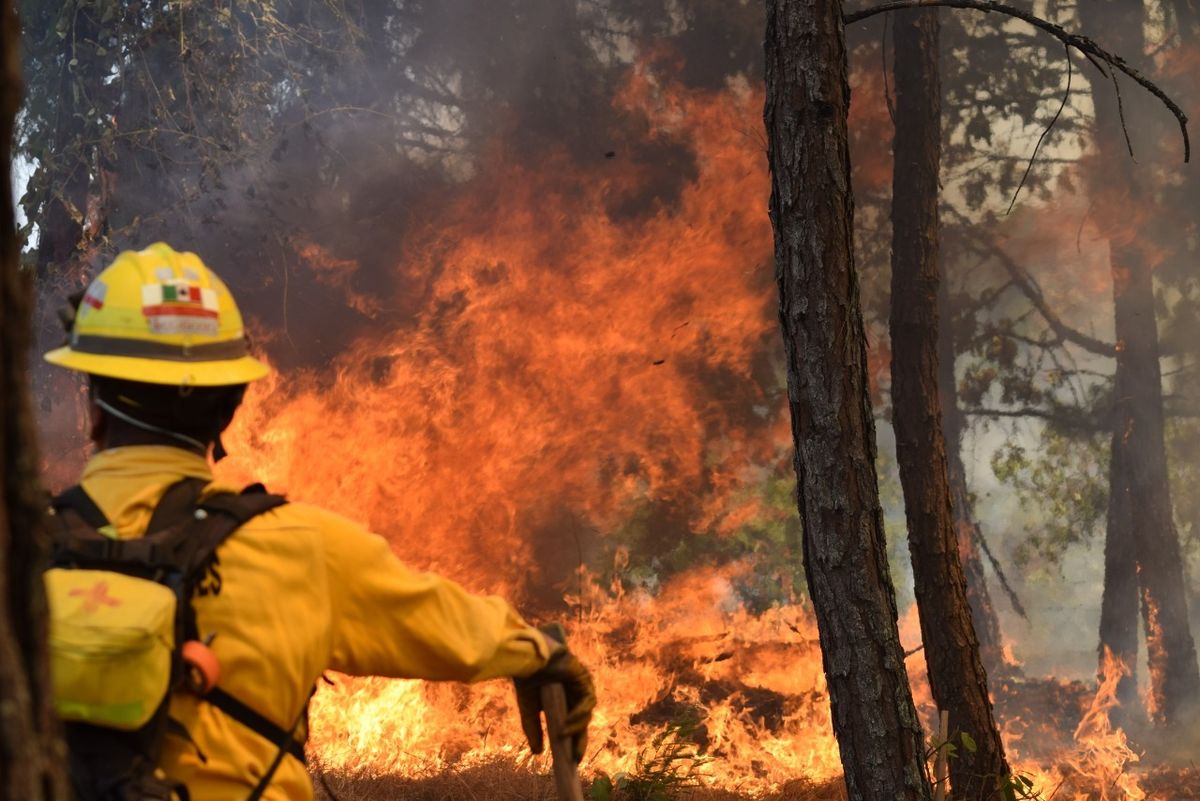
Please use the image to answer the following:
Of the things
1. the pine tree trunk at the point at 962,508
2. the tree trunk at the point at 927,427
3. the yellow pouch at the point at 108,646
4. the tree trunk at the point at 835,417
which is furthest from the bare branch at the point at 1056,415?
the yellow pouch at the point at 108,646

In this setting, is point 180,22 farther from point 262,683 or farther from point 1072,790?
point 1072,790

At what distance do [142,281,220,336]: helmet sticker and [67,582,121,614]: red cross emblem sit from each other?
59 cm

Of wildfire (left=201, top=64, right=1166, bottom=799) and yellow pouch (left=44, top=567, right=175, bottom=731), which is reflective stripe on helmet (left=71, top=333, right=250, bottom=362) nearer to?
yellow pouch (left=44, top=567, right=175, bottom=731)

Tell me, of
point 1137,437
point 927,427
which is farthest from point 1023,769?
point 1137,437

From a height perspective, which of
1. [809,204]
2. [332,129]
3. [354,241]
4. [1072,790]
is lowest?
[1072,790]

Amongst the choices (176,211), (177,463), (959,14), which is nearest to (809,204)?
(177,463)

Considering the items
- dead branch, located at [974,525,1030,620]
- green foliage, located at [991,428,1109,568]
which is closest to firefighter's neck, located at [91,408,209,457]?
dead branch, located at [974,525,1030,620]

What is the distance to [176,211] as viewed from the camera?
12.0 meters

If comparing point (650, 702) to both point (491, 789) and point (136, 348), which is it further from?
point (136, 348)

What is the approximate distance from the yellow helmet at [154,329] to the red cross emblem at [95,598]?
467 millimetres

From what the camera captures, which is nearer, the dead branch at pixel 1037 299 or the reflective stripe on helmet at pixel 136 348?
the reflective stripe on helmet at pixel 136 348

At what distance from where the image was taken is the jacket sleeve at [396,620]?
2.43 meters

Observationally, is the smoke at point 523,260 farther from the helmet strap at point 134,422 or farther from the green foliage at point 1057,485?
the helmet strap at point 134,422

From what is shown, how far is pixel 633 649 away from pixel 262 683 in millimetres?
9774
